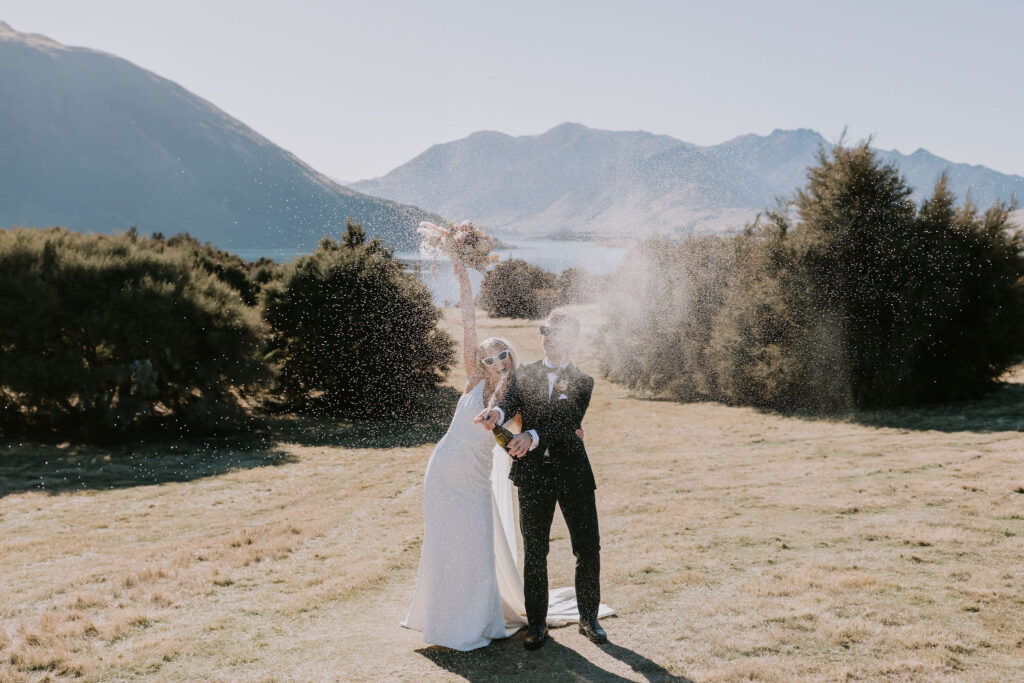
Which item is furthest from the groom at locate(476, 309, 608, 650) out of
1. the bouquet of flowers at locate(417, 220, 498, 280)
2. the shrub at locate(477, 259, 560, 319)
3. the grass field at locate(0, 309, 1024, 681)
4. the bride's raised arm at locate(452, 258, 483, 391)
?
the shrub at locate(477, 259, 560, 319)

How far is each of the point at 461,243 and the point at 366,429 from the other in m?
18.3

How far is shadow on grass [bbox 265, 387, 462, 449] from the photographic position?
69.1 feet

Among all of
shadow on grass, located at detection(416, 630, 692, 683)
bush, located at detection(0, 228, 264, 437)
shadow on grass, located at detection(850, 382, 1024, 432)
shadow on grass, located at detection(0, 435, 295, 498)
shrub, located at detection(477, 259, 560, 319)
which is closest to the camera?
shadow on grass, located at detection(416, 630, 692, 683)

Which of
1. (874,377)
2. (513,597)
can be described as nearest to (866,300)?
(874,377)

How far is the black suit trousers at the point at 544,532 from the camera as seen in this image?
505 cm

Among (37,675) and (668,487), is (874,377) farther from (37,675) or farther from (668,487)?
(37,675)

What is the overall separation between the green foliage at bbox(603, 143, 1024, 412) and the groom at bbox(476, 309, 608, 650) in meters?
18.4

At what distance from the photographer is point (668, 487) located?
487 inches

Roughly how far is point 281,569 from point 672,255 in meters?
23.1

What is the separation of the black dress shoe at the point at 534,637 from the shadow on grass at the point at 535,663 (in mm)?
46

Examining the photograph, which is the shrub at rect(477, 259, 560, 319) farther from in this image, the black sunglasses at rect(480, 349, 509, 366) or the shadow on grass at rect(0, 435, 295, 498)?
the black sunglasses at rect(480, 349, 509, 366)

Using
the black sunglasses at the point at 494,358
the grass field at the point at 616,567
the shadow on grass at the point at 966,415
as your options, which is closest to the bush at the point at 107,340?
the grass field at the point at 616,567

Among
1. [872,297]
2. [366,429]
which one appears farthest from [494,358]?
[366,429]

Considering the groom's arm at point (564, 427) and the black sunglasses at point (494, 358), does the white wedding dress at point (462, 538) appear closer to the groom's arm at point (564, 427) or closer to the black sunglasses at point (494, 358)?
the black sunglasses at point (494, 358)
